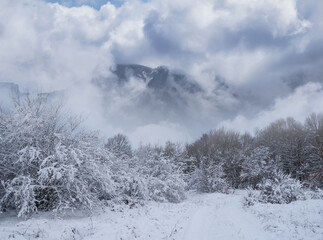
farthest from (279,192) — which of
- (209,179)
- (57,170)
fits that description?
(57,170)

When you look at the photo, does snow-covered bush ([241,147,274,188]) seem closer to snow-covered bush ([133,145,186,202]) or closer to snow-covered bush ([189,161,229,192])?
snow-covered bush ([189,161,229,192])

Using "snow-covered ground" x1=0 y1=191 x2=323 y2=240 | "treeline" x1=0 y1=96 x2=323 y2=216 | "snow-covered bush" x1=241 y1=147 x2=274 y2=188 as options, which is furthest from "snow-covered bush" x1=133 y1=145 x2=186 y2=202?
"snow-covered bush" x1=241 y1=147 x2=274 y2=188

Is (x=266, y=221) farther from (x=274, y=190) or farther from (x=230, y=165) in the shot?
(x=230, y=165)

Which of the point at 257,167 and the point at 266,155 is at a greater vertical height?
the point at 266,155

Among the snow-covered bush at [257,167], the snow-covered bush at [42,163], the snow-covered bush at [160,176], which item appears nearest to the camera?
the snow-covered bush at [42,163]

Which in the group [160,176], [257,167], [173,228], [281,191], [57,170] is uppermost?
[57,170]

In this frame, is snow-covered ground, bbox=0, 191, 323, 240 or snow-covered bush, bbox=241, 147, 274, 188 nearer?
snow-covered ground, bbox=0, 191, 323, 240

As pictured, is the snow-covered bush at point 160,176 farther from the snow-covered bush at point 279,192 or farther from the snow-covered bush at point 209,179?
the snow-covered bush at point 279,192

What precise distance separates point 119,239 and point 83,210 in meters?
4.89

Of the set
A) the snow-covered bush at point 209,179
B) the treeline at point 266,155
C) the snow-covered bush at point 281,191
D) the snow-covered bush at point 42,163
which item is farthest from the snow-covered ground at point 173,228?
the treeline at point 266,155

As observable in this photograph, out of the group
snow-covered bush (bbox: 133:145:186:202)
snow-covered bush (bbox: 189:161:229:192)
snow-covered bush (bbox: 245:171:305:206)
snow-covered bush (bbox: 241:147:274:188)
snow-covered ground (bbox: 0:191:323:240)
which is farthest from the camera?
snow-covered bush (bbox: 241:147:274:188)

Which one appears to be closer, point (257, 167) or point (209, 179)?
Result: point (209, 179)

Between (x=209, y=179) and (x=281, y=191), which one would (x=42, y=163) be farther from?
(x=209, y=179)

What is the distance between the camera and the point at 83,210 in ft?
33.6
